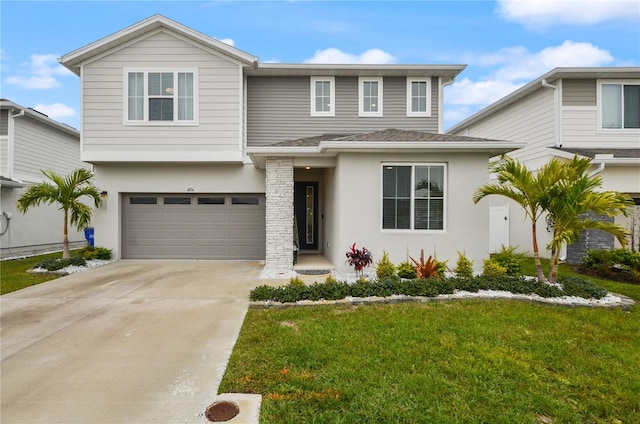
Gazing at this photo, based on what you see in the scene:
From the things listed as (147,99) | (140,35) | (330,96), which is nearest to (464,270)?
(330,96)

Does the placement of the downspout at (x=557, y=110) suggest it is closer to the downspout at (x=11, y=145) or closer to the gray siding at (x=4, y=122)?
the downspout at (x=11, y=145)

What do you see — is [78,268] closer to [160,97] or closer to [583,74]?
[160,97]

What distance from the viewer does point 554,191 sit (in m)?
5.85

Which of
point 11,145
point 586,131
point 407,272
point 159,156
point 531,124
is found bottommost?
point 407,272

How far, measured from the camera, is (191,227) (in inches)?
406

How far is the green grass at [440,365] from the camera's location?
2.67 m

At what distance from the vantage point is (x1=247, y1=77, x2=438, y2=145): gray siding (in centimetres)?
1088

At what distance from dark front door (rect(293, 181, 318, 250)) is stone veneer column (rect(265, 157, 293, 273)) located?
2.74m

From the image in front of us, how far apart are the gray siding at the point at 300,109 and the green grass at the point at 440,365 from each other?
727 cm

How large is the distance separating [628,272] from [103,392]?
10.00 metres

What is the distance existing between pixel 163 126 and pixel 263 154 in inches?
142

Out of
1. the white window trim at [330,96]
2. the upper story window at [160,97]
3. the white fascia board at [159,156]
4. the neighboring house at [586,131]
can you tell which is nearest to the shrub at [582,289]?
the neighboring house at [586,131]

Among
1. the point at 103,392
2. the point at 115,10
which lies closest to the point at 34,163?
the point at 115,10

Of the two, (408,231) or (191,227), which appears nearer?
(408,231)
